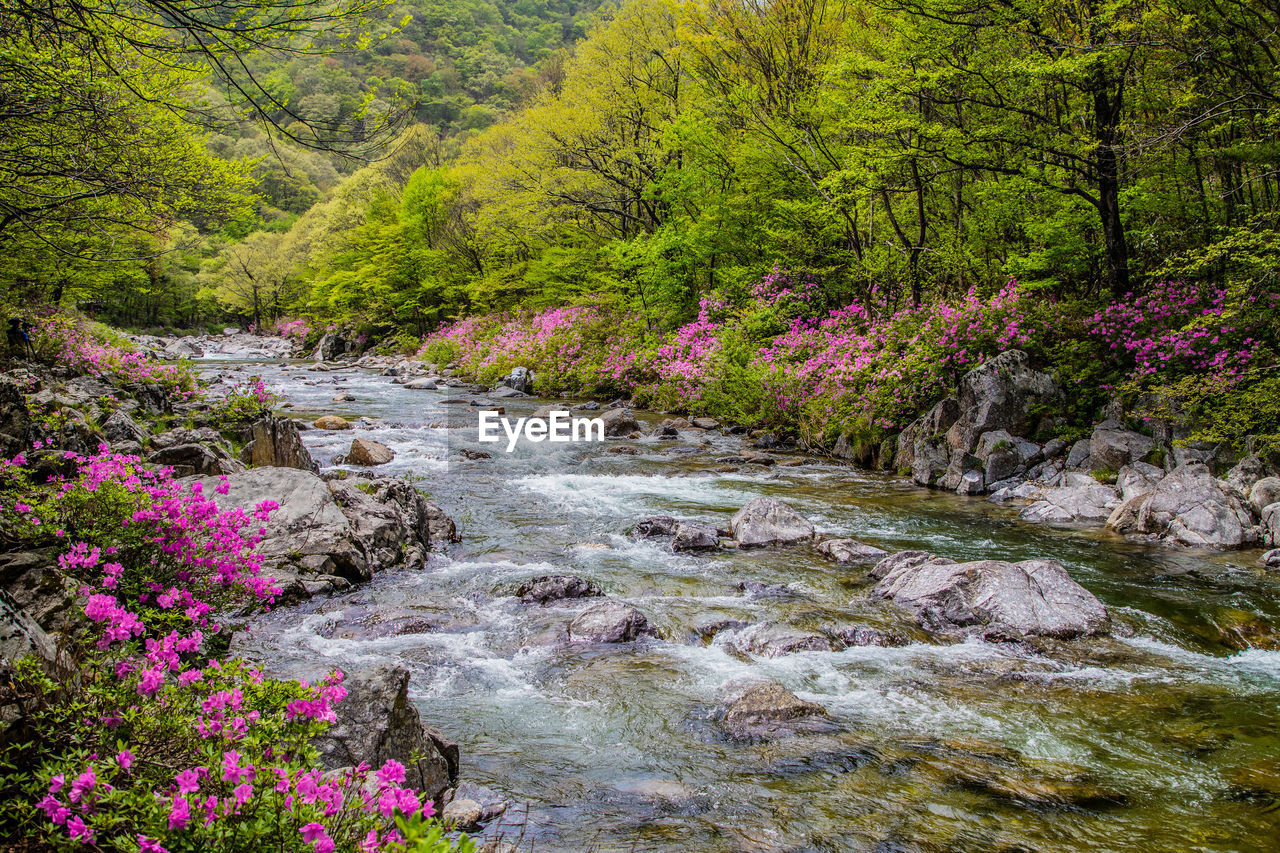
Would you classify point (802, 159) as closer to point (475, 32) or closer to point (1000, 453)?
point (1000, 453)

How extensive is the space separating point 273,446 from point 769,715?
814 cm

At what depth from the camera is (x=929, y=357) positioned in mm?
12695

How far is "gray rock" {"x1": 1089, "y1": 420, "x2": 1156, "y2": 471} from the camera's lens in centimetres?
1030

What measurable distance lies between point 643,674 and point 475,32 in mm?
106922

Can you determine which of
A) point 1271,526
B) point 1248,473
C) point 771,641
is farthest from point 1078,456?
point 771,641

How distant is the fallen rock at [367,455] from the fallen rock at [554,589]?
648 cm

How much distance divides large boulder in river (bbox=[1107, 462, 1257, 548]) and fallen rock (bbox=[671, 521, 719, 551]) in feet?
17.4

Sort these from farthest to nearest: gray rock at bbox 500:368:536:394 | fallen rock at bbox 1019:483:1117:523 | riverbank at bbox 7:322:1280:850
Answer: gray rock at bbox 500:368:536:394, fallen rock at bbox 1019:483:1117:523, riverbank at bbox 7:322:1280:850

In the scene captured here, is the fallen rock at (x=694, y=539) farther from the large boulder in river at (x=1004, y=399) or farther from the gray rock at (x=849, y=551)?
the large boulder in river at (x=1004, y=399)

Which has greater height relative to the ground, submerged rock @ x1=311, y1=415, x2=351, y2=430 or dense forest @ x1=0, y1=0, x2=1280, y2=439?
dense forest @ x1=0, y1=0, x2=1280, y2=439

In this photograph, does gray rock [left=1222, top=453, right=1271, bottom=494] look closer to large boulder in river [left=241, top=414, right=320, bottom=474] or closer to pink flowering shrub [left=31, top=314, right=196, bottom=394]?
large boulder in river [left=241, top=414, right=320, bottom=474]

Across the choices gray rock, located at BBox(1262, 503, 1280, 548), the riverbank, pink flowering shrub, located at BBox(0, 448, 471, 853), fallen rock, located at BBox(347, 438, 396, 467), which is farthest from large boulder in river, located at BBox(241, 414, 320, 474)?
gray rock, located at BBox(1262, 503, 1280, 548)

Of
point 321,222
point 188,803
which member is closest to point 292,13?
point 188,803

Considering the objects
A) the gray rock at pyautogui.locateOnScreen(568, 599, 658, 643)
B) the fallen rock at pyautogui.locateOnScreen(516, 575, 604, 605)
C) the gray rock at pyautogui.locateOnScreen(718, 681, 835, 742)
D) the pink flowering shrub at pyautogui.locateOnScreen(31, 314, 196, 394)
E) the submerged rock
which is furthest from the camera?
the submerged rock
